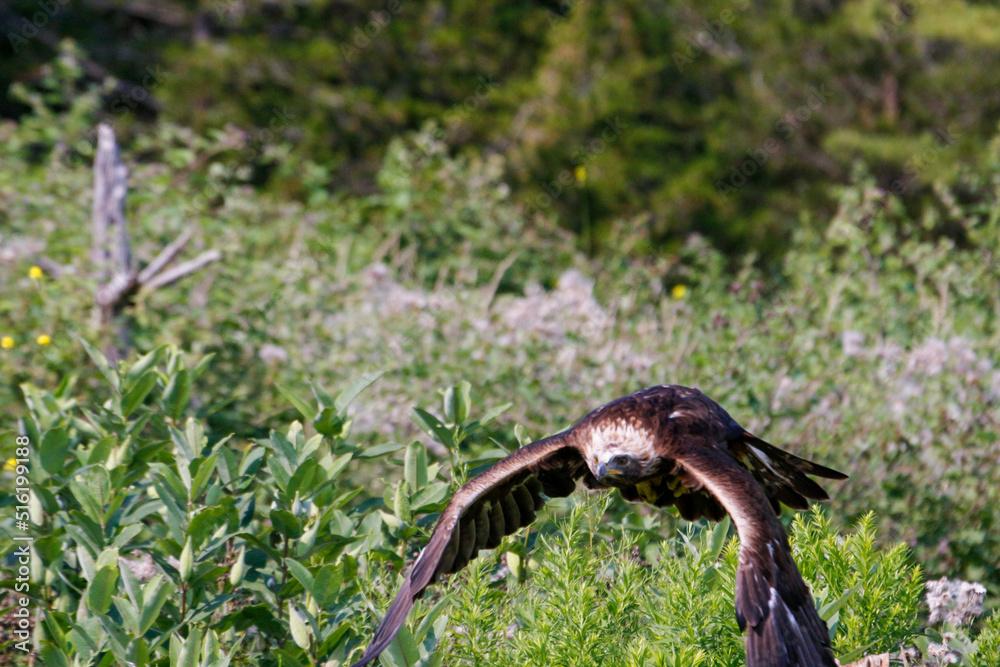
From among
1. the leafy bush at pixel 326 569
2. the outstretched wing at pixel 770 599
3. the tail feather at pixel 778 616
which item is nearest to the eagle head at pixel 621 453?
the leafy bush at pixel 326 569

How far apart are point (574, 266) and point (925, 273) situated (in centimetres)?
243

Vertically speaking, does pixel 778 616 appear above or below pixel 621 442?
above

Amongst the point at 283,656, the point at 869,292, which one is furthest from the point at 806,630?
the point at 869,292

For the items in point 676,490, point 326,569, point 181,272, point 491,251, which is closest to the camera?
point 326,569

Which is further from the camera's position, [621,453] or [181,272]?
[181,272]

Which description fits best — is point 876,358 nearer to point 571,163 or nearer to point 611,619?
point 611,619

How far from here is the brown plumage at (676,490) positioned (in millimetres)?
1787

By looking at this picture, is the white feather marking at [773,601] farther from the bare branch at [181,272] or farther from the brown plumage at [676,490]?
the bare branch at [181,272]

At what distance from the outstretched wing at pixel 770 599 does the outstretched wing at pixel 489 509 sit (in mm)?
495

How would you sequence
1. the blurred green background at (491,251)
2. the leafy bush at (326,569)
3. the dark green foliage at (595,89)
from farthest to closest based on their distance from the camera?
the dark green foliage at (595,89) < the blurred green background at (491,251) < the leafy bush at (326,569)

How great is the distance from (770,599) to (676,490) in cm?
86

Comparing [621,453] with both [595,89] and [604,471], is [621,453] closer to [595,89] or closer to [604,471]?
[604,471]

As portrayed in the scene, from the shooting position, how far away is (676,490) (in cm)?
263

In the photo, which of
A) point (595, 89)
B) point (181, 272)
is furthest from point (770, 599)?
point (595, 89)
